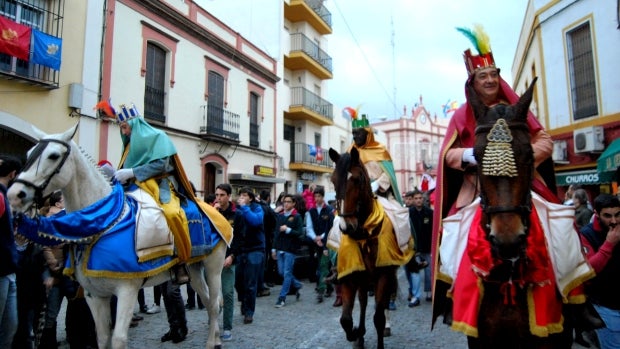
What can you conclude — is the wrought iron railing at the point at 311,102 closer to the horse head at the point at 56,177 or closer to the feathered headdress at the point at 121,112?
the feathered headdress at the point at 121,112

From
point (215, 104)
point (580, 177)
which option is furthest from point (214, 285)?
point (215, 104)

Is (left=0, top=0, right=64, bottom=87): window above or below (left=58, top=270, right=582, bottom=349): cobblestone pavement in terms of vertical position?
above

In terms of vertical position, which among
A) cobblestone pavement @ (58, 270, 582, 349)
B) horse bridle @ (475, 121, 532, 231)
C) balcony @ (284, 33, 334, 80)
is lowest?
cobblestone pavement @ (58, 270, 582, 349)

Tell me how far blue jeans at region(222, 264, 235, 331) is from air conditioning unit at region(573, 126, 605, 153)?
11083 millimetres

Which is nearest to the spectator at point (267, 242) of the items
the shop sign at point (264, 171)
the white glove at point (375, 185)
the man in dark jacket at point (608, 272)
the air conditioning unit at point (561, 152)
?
the white glove at point (375, 185)

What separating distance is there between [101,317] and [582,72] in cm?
1429

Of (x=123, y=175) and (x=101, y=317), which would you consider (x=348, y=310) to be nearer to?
(x=101, y=317)

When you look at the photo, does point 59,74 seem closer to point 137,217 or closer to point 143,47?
point 143,47

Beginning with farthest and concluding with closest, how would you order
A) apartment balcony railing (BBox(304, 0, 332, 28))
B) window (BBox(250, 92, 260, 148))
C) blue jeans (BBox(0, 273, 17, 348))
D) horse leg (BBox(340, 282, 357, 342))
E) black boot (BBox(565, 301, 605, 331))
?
apartment balcony railing (BBox(304, 0, 332, 28))
window (BBox(250, 92, 260, 148))
horse leg (BBox(340, 282, 357, 342))
blue jeans (BBox(0, 273, 17, 348))
black boot (BBox(565, 301, 605, 331))

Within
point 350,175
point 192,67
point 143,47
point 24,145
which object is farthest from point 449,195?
point 192,67

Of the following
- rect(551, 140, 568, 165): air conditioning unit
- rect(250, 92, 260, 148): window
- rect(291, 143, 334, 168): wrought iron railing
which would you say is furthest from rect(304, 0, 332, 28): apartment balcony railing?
rect(551, 140, 568, 165): air conditioning unit

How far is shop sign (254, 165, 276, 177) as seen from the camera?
783 inches

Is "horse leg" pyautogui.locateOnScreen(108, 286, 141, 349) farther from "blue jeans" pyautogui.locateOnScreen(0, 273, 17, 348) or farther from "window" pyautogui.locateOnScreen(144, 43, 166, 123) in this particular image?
"window" pyautogui.locateOnScreen(144, 43, 166, 123)

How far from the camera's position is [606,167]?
1004 centimetres
